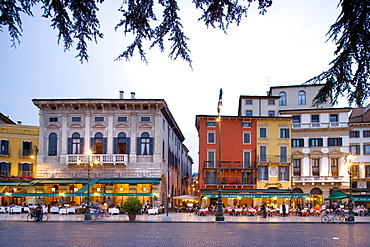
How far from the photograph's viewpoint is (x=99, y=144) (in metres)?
44.8

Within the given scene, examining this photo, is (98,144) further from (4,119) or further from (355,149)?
(355,149)

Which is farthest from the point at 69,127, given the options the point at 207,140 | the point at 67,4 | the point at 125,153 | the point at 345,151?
the point at 67,4

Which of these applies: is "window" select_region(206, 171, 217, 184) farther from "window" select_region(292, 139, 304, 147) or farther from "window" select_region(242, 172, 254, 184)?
"window" select_region(292, 139, 304, 147)

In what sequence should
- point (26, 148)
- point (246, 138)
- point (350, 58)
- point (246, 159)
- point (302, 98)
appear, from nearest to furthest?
point (350, 58) < point (26, 148) < point (246, 159) < point (246, 138) < point (302, 98)

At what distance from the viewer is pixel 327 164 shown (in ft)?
178

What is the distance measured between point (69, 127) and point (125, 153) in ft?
20.7

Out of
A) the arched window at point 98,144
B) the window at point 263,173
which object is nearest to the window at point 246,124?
the window at point 263,173

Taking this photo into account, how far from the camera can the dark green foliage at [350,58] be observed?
14.1ft

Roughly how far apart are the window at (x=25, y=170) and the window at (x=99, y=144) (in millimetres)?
8288

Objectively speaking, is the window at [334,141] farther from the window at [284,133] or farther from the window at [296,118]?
the window at [284,133]

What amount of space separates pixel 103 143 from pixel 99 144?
0.44 metres

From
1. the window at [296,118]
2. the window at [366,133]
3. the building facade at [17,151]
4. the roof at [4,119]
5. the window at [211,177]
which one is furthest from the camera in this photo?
the window at [366,133]

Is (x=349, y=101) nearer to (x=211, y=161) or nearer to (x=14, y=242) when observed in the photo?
(x=14, y=242)

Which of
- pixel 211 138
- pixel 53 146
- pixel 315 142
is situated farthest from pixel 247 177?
pixel 53 146
